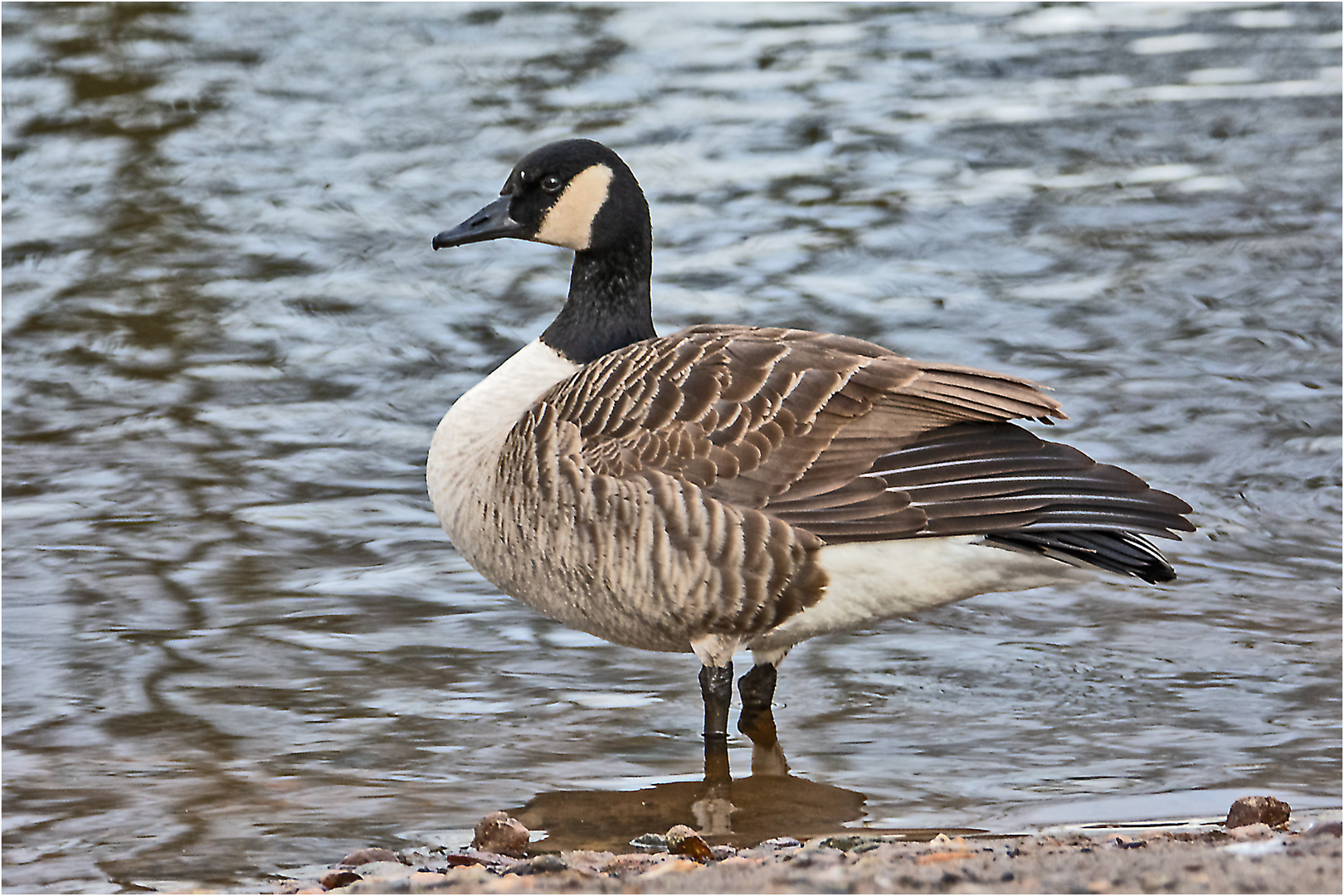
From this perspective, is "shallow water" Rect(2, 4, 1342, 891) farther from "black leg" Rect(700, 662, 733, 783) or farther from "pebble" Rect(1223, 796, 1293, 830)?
"pebble" Rect(1223, 796, 1293, 830)

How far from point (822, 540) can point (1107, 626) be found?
1875 mm

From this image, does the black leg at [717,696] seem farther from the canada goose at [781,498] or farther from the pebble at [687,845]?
the pebble at [687,845]

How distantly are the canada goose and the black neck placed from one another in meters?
0.59

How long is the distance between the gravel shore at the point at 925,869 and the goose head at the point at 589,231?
2.40 m

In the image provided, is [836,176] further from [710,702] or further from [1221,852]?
[1221,852]

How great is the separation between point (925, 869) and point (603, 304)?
3223 millimetres

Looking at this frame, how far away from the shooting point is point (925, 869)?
4.18 metres

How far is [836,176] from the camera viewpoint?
13.4 m

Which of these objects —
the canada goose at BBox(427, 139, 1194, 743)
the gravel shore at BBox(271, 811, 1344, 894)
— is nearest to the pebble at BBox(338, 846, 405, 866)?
the gravel shore at BBox(271, 811, 1344, 894)

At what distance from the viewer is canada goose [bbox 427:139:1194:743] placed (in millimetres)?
5652

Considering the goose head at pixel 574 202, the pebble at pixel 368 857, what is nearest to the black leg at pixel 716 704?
the pebble at pixel 368 857

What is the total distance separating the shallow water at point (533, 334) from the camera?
6.01 meters

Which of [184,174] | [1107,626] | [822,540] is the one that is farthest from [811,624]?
[184,174]

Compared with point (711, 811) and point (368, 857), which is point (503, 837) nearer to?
point (368, 857)
